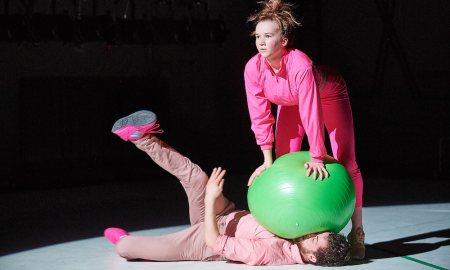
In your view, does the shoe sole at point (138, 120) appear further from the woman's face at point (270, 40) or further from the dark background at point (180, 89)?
the dark background at point (180, 89)

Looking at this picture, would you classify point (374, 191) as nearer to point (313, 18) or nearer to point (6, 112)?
point (313, 18)

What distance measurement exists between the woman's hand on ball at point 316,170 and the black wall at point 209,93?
3.98 m

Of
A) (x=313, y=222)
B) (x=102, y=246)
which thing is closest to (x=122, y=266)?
(x=102, y=246)

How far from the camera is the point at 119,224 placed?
5.91 metres

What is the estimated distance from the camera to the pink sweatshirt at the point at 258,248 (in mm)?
4285

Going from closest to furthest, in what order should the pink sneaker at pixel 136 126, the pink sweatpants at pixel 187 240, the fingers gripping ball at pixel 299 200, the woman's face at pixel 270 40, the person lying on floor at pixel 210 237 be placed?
the fingers gripping ball at pixel 299 200 < the person lying on floor at pixel 210 237 < the woman's face at pixel 270 40 < the pink sweatpants at pixel 187 240 < the pink sneaker at pixel 136 126

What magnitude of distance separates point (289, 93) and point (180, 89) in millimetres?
4678

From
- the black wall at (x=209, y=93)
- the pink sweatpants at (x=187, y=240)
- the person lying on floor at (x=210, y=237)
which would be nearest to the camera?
the person lying on floor at (x=210, y=237)

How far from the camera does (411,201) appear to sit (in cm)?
668

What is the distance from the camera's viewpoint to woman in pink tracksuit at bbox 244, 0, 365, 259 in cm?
428

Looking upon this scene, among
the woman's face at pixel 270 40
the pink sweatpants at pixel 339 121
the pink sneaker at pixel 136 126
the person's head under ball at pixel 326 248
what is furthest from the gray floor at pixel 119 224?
the woman's face at pixel 270 40

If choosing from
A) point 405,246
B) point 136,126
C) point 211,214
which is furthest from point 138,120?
point 405,246

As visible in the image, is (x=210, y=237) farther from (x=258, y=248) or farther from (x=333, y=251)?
(x=333, y=251)

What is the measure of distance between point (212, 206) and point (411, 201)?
291cm
